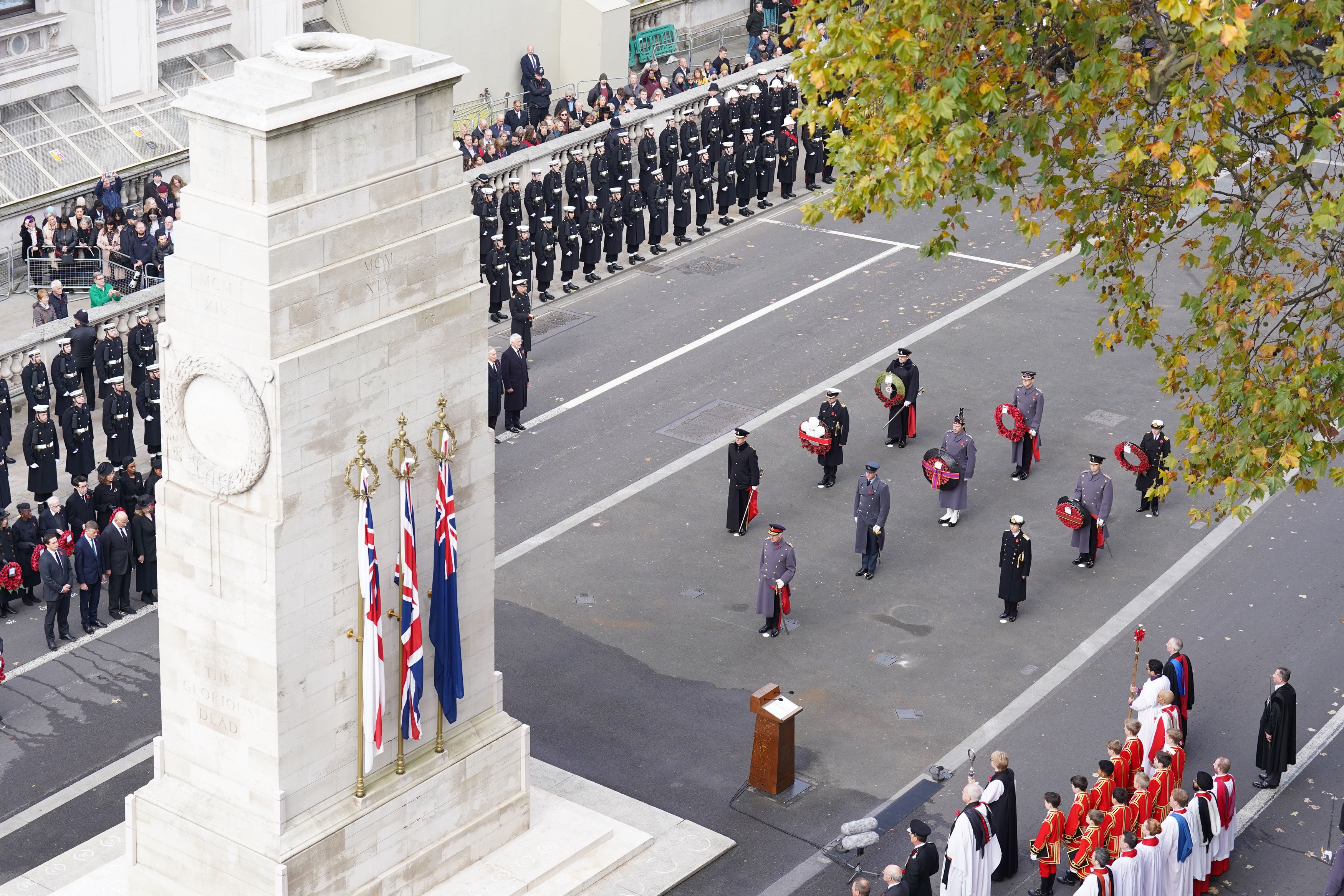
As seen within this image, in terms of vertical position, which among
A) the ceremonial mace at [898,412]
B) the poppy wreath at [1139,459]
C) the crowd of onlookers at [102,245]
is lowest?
the ceremonial mace at [898,412]

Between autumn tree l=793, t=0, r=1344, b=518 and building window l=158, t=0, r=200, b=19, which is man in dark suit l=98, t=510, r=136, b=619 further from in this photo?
building window l=158, t=0, r=200, b=19

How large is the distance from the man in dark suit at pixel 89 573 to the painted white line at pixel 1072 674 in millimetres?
8778

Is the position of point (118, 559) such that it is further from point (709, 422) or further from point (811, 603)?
point (709, 422)

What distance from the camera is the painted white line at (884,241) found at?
1448 inches

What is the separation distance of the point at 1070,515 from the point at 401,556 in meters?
10.5

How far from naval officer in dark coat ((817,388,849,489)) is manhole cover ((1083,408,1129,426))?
424cm

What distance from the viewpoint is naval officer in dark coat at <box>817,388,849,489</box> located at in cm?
2792

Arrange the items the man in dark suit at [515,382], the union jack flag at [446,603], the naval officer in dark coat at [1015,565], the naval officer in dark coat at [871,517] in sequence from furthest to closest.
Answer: the man in dark suit at [515,382] → the naval officer in dark coat at [871,517] → the naval officer in dark coat at [1015,565] → the union jack flag at [446,603]

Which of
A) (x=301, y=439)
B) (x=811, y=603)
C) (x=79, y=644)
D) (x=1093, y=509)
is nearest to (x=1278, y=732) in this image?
(x=1093, y=509)

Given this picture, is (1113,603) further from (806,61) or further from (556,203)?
(556,203)

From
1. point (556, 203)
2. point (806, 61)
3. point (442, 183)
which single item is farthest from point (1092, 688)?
point (556, 203)

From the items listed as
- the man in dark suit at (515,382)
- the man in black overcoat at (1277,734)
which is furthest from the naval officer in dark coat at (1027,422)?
the man in black overcoat at (1277,734)

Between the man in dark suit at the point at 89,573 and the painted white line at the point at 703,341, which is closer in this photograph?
the man in dark suit at the point at 89,573

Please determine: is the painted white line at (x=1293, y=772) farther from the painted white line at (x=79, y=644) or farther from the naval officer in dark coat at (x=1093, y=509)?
the painted white line at (x=79, y=644)
